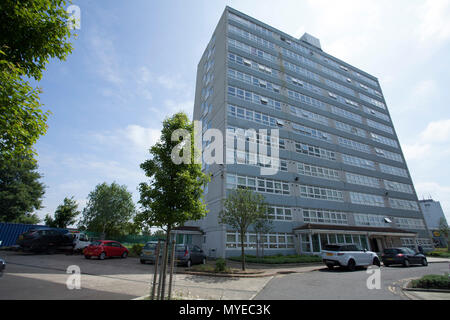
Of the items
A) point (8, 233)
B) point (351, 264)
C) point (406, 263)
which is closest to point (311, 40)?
point (406, 263)

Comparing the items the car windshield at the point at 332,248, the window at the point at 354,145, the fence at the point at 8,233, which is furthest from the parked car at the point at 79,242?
the window at the point at 354,145

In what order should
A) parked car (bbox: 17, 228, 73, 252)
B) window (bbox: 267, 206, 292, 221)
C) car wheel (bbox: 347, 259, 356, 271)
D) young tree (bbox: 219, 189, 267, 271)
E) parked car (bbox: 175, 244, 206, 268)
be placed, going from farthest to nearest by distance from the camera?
window (bbox: 267, 206, 292, 221)
parked car (bbox: 17, 228, 73, 252)
young tree (bbox: 219, 189, 267, 271)
parked car (bbox: 175, 244, 206, 268)
car wheel (bbox: 347, 259, 356, 271)

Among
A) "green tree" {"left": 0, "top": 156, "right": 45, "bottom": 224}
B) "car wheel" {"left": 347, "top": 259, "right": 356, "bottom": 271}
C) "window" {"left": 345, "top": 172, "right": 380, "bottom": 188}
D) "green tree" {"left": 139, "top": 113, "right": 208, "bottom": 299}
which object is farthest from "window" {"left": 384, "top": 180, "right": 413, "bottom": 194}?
"green tree" {"left": 0, "top": 156, "right": 45, "bottom": 224}

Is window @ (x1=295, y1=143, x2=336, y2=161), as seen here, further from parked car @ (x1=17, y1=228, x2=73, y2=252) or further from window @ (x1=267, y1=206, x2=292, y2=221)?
parked car @ (x1=17, y1=228, x2=73, y2=252)

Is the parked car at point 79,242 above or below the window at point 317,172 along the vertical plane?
below

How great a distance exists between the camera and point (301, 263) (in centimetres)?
1867

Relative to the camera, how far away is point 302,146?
102 ft

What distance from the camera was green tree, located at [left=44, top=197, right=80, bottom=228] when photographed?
35750 mm

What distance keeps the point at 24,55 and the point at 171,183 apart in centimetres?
684

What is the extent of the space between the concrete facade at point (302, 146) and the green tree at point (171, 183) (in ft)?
39.2

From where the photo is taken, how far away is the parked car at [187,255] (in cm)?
1492

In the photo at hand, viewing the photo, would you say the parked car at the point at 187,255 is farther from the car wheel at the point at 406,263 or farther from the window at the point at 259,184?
the car wheel at the point at 406,263

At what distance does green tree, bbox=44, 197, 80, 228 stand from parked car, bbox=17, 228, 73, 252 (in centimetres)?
1746

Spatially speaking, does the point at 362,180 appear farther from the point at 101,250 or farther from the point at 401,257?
the point at 101,250
